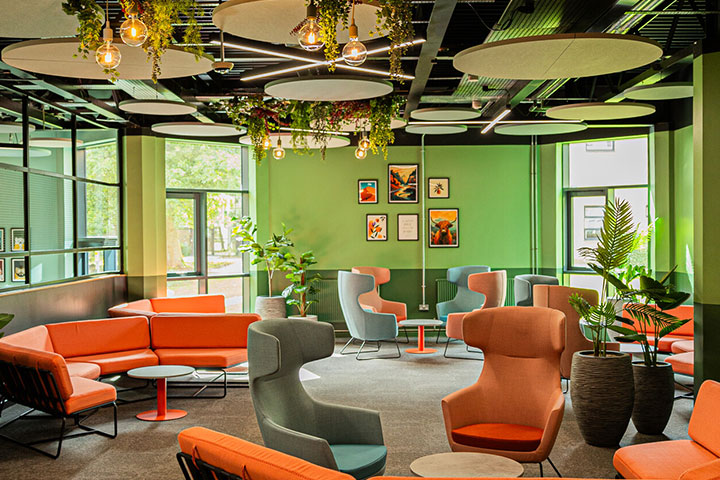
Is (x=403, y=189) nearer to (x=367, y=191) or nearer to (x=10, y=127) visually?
(x=367, y=191)

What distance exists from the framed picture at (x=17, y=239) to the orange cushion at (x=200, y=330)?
169 cm

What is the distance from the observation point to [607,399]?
568 cm

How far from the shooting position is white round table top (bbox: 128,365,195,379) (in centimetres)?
650

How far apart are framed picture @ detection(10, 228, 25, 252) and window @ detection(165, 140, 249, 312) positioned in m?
3.72

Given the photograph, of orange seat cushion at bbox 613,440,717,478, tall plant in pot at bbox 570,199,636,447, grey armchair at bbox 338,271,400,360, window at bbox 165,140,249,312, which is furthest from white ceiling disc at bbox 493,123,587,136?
orange seat cushion at bbox 613,440,717,478

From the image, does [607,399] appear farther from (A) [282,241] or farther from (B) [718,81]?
(A) [282,241]

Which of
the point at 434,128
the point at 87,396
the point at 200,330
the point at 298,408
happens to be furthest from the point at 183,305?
the point at 298,408

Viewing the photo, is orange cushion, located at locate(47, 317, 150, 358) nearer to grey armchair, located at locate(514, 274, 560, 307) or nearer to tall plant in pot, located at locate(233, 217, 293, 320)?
tall plant in pot, located at locate(233, 217, 293, 320)

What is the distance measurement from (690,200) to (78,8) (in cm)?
856

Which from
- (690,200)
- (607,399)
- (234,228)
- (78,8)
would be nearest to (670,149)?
(690,200)

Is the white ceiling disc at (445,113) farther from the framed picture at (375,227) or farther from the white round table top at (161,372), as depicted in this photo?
the white round table top at (161,372)

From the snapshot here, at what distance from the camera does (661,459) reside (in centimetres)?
402

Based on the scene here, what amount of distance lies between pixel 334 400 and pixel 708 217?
13.5 ft

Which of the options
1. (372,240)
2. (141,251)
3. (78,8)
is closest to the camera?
(78,8)
